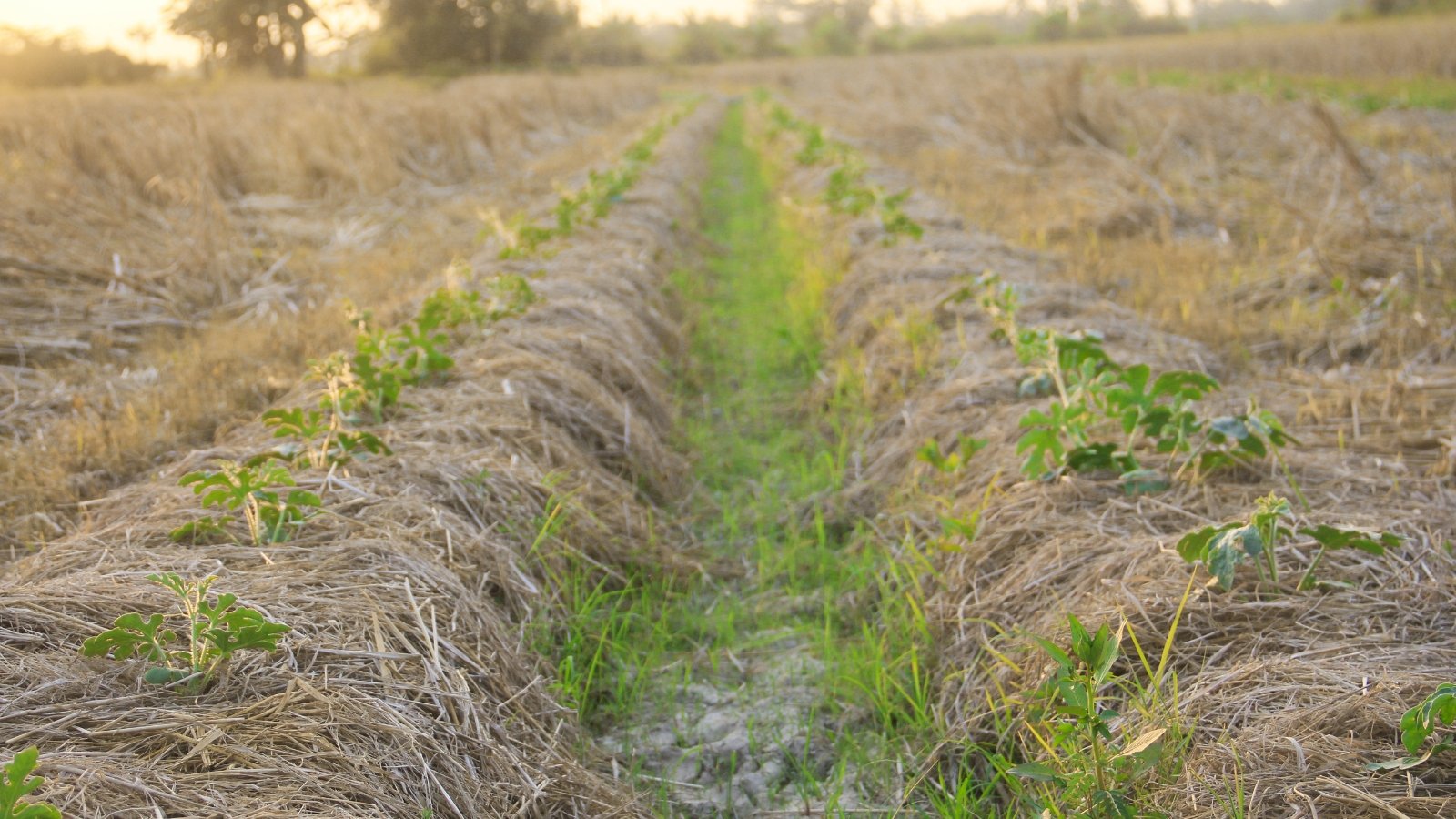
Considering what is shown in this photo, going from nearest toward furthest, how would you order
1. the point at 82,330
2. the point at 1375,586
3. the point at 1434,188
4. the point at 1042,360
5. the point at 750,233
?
the point at 1375,586 → the point at 1042,360 → the point at 82,330 → the point at 1434,188 → the point at 750,233

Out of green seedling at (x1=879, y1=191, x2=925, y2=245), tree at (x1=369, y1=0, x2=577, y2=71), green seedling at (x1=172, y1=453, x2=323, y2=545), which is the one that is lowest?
green seedling at (x1=172, y1=453, x2=323, y2=545)

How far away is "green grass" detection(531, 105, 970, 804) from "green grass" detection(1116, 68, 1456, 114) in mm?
8538

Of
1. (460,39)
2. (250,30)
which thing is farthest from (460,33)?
(250,30)

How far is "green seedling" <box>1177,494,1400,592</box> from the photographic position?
6.43 ft

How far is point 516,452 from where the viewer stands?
10.2ft

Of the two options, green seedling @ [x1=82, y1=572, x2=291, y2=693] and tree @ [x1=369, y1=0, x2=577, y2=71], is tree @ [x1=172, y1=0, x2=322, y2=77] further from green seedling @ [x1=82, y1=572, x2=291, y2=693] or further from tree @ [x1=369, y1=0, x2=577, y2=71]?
green seedling @ [x1=82, y1=572, x2=291, y2=693]

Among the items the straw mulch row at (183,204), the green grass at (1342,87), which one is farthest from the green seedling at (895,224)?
the green grass at (1342,87)

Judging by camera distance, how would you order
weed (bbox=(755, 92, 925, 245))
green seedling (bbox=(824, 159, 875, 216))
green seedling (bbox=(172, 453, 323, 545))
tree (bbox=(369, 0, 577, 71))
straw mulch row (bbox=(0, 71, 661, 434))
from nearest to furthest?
green seedling (bbox=(172, 453, 323, 545)) < straw mulch row (bbox=(0, 71, 661, 434)) < weed (bbox=(755, 92, 925, 245)) < green seedling (bbox=(824, 159, 875, 216)) < tree (bbox=(369, 0, 577, 71))

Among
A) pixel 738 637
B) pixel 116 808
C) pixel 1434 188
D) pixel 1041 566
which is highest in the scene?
pixel 1434 188

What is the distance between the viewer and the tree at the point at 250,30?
29.7m

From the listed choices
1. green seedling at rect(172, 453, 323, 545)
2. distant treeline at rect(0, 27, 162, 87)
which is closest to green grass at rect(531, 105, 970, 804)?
green seedling at rect(172, 453, 323, 545)

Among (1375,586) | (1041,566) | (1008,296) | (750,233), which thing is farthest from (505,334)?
(750,233)

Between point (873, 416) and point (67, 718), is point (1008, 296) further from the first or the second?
point (67, 718)

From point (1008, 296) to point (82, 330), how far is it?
14.0 feet
